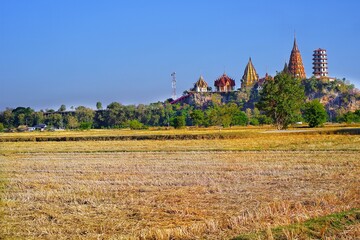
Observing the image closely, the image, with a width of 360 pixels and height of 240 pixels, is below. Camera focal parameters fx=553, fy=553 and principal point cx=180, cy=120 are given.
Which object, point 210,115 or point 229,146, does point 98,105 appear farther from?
point 229,146

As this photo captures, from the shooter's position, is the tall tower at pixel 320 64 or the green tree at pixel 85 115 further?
the tall tower at pixel 320 64

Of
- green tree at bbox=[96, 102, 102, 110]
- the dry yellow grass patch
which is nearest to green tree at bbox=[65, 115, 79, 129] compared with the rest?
green tree at bbox=[96, 102, 102, 110]

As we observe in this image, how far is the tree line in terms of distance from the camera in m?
73.8

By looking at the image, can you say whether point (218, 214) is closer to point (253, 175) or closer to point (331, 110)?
point (253, 175)

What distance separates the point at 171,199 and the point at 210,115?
94.5m

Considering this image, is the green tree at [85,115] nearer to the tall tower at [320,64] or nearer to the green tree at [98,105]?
the green tree at [98,105]

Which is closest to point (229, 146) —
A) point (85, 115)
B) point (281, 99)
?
point (281, 99)

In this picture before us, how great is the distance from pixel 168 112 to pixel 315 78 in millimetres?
53586

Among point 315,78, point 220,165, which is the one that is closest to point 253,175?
point 220,165

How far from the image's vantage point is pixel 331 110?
16725 centimetres

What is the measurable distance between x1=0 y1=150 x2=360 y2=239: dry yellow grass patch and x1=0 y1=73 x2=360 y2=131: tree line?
51.8 m

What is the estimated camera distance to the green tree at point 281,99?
72688 mm

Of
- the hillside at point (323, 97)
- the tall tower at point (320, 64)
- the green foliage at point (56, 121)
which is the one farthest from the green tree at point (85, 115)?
the tall tower at point (320, 64)

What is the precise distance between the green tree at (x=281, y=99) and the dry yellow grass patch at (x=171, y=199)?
5067cm
